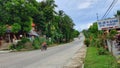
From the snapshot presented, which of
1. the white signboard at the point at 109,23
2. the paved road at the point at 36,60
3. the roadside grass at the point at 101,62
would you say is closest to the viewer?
the roadside grass at the point at 101,62

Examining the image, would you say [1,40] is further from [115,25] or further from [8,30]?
[115,25]

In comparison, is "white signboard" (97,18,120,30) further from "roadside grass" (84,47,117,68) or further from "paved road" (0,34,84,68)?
"roadside grass" (84,47,117,68)

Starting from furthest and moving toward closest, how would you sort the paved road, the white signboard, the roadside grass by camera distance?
the white signboard → the paved road → the roadside grass

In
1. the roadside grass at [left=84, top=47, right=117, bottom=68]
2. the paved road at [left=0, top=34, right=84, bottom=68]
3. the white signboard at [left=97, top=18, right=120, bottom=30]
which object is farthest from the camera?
the white signboard at [left=97, top=18, right=120, bottom=30]

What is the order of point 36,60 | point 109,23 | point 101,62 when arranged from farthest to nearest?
point 109,23
point 36,60
point 101,62

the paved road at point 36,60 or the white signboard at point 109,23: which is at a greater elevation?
the white signboard at point 109,23

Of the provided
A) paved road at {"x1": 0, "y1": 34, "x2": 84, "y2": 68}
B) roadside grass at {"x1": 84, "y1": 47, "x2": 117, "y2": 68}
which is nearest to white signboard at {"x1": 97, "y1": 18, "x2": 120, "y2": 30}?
paved road at {"x1": 0, "y1": 34, "x2": 84, "y2": 68}

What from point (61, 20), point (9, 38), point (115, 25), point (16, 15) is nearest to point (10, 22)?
point (16, 15)

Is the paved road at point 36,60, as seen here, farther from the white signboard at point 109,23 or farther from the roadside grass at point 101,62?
the white signboard at point 109,23

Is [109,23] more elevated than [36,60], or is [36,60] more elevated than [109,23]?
[109,23]

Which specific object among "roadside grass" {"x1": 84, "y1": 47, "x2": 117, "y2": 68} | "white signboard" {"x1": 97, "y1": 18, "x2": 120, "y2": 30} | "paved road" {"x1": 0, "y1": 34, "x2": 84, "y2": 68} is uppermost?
"white signboard" {"x1": 97, "y1": 18, "x2": 120, "y2": 30}

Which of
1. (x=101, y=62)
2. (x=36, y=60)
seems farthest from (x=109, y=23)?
(x=101, y=62)

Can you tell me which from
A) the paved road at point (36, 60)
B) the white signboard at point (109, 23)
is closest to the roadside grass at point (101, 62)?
the paved road at point (36, 60)

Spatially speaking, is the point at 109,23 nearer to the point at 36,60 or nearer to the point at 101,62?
the point at 36,60
